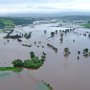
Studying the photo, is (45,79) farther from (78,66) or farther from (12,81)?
(78,66)

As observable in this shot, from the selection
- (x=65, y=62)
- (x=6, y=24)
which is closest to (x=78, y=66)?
(x=65, y=62)

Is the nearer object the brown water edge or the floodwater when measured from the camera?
the brown water edge

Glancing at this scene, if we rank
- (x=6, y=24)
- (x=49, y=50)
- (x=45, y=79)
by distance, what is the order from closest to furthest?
(x=45, y=79), (x=49, y=50), (x=6, y=24)

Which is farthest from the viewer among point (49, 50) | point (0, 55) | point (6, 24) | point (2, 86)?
point (6, 24)

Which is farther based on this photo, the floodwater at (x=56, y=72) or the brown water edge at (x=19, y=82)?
the floodwater at (x=56, y=72)

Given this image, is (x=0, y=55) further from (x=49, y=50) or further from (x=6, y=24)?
(x=6, y=24)

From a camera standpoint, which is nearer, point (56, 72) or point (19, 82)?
point (19, 82)

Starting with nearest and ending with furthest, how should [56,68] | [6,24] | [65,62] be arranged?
[56,68] → [65,62] → [6,24]

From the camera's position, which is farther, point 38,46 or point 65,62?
point 38,46

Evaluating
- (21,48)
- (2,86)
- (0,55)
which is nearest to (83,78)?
(2,86)
